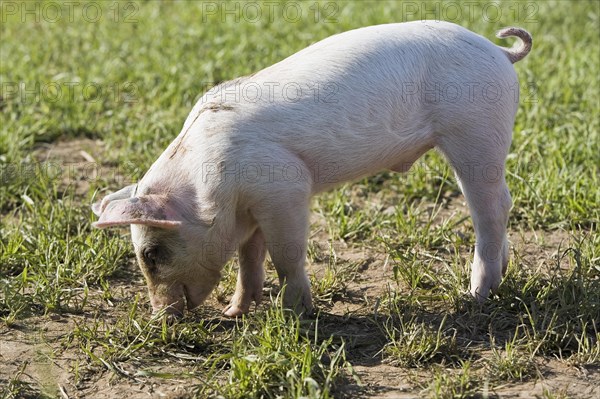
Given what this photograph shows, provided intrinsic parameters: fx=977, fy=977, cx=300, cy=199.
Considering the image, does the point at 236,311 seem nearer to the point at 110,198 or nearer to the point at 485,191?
the point at 110,198

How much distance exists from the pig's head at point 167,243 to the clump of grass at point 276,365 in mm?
358

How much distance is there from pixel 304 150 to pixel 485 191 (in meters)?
1.02

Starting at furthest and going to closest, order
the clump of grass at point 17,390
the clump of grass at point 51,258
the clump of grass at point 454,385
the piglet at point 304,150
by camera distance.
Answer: the clump of grass at point 51,258, the piglet at point 304,150, the clump of grass at point 17,390, the clump of grass at point 454,385

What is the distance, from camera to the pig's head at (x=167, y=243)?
4.43m

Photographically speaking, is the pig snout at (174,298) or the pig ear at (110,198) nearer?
the pig ear at (110,198)

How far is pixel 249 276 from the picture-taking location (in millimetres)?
5145

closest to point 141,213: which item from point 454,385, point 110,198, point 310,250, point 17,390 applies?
point 110,198

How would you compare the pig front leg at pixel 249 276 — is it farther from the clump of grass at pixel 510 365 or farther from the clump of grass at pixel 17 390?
the clump of grass at pixel 510 365

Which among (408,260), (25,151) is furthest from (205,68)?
(408,260)

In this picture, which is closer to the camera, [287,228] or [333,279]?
[287,228]

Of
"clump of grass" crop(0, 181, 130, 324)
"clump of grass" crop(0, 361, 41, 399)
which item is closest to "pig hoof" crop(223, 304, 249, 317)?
"clump of grass" crop(0, 181, 130, 324)

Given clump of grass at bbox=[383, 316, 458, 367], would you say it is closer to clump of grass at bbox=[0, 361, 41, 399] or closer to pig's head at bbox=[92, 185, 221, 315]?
pig's head at bbox=[92, 185, 221, 315]

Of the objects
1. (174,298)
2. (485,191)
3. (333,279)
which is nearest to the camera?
(174,298)

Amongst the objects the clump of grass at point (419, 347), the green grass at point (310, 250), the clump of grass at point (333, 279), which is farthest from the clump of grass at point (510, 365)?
the clump of grass at point (333, 279)
